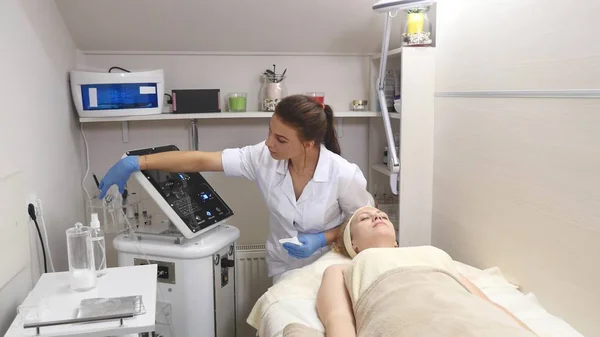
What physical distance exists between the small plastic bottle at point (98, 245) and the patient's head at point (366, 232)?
82 cm

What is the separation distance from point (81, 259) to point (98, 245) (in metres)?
0.18

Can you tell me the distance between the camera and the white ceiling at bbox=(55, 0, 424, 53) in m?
2.27

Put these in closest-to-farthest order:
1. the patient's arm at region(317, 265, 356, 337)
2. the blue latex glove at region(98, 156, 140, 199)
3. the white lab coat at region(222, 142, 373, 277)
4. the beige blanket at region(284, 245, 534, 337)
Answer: the beige blanket at region(284, 245, 534, 337), the patient's arm at region(317, 265, 356, 337), the blue latex glove at region(98, 156, 140, 199), the white lab coat at region(222, 142, 373, 277)

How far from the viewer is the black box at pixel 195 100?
2416 millimetres

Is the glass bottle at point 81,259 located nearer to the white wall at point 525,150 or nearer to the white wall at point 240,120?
the white wall at point 240,120

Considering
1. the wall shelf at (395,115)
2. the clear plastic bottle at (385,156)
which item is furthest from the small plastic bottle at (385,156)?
the wall shelf at (395,115)

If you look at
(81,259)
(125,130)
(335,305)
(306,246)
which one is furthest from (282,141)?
(125,130)

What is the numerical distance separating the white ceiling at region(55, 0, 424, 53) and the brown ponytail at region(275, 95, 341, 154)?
2.17 feet

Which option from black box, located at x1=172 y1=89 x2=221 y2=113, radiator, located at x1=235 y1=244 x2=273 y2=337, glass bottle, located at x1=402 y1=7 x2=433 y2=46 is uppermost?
glass bottle, located at x1=402 y1=7 x2=433 y2=46

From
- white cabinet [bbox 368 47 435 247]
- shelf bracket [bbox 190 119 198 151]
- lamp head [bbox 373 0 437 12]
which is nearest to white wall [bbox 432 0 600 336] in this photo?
white cabinet [bbox 368 47 435 247]

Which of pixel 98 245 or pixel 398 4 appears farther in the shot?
pixel 398 4

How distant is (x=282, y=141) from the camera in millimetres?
1874

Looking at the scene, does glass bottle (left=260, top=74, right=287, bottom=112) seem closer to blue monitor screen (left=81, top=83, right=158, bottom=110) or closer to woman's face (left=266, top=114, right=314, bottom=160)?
blue monitor screen (left=81, top=83, right=158, bottom=110)

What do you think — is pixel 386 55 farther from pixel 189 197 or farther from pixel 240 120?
pixel 189 197
